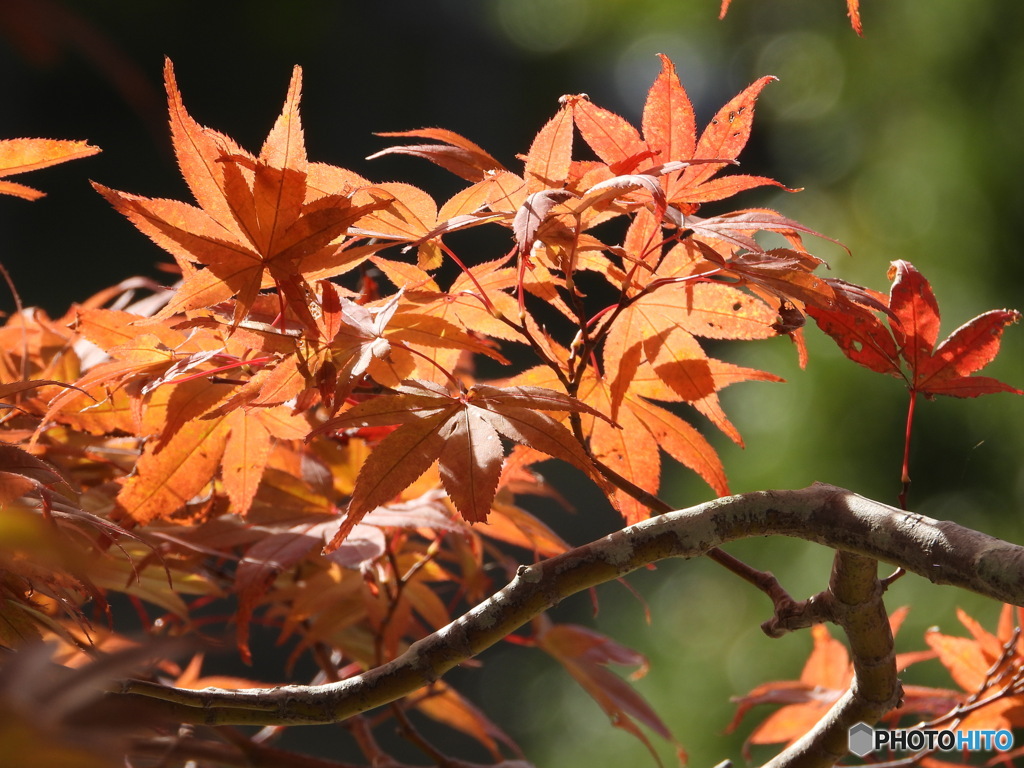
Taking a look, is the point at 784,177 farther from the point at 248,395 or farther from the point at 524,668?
the point at 248,395

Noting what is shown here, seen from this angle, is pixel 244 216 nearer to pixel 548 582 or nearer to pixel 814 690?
pixel 548 582

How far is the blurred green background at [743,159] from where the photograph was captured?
4.48ft

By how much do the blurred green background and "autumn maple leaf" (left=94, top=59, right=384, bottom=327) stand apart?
957 millimetres

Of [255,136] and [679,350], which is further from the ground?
[255,136]

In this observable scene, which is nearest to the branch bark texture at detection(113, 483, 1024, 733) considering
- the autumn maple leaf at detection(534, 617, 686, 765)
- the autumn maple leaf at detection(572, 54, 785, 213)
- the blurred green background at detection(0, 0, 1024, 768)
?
the autumn maple leaf at detection(572, 54, 785, 213)

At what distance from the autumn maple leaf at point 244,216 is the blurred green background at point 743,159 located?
957 mm

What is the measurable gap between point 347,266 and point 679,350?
113 millimetres

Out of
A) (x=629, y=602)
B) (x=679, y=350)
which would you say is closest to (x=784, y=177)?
(x=629, y=602)

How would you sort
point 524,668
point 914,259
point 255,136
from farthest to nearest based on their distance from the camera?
point 255,136, point 524,668, point 914,259

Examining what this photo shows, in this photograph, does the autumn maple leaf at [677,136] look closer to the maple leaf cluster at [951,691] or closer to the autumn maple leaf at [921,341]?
the autumn maple leaf at [921,341]

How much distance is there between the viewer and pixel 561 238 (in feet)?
0.84

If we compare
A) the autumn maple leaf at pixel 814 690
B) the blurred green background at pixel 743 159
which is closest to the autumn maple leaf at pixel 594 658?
the autumn maple leaf at pixel 814 690

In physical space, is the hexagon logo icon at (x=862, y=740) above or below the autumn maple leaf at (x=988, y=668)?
below

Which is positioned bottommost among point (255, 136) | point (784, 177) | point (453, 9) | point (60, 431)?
point (60, 431)
